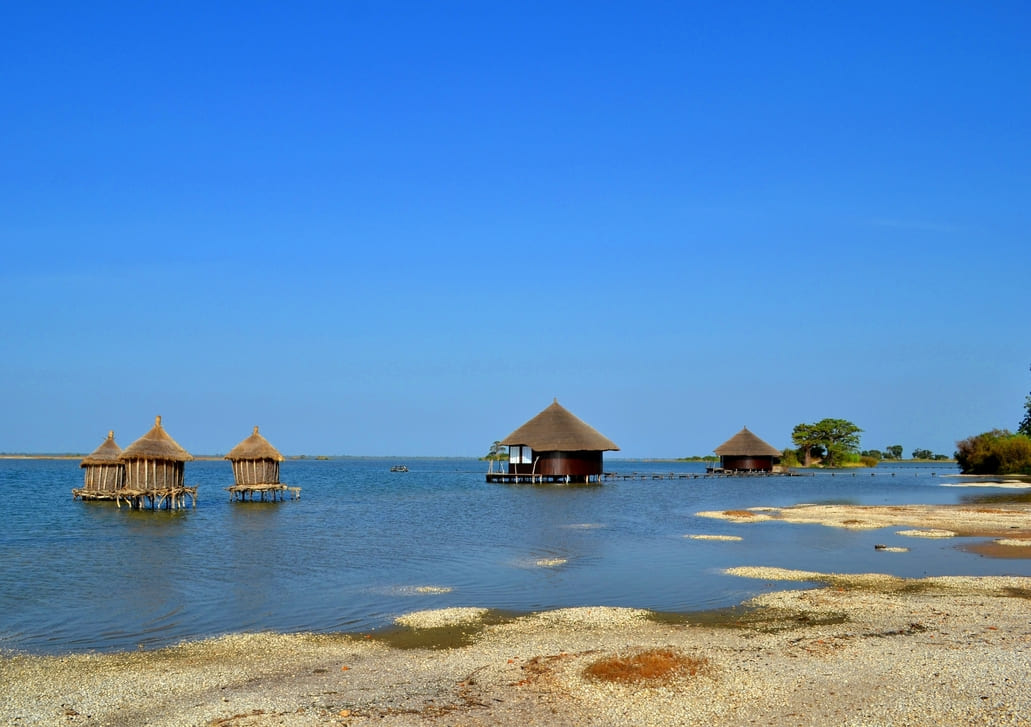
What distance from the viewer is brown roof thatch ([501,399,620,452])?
221 ft

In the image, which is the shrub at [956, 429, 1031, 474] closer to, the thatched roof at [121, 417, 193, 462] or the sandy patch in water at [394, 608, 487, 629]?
the thatched roof at [121, 417, 193, 462]

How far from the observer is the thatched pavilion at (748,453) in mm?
91250

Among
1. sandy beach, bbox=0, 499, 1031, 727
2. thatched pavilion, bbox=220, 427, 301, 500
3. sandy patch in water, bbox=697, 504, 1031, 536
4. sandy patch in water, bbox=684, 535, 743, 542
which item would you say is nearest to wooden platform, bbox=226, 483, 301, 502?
thatched pavilion, bbox=220, 427, 301, 500

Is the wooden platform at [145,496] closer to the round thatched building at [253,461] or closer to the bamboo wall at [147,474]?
the bamboo wall at [147,474]

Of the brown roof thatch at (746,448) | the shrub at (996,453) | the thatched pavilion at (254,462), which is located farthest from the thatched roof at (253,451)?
the shrub at (996,453)

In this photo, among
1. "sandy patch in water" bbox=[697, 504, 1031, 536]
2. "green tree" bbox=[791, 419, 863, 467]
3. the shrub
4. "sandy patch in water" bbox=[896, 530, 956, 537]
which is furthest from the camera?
"green tree" bbox=[791, 419, 863, 467]

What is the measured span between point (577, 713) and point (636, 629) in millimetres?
5212

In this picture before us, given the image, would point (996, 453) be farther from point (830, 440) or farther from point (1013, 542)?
point (1013, 542)

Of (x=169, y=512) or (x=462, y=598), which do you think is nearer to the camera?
(x=462, y=598)

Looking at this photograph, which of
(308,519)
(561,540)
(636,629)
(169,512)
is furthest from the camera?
(169,512)

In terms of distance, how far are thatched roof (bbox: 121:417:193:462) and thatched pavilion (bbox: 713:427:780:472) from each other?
63.3m

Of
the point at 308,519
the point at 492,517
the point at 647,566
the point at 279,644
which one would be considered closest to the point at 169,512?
the point at 308,519

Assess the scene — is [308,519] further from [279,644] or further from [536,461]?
[536,461]

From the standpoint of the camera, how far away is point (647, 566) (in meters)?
22.9
